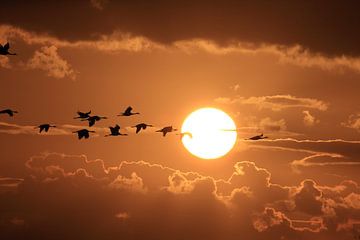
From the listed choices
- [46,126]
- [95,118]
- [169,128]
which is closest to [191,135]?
[169,128]

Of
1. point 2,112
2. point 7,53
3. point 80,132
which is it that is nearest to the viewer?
point 7,53

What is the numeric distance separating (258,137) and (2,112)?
48.9m

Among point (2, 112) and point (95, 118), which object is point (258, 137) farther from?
point (2, 112)

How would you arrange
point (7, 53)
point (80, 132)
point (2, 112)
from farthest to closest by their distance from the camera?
point (80, 132) < point (2, 112) < point (7, 53)

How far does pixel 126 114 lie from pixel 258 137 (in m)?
26.2

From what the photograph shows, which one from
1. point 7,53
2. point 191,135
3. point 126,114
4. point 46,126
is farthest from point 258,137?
point 7,53

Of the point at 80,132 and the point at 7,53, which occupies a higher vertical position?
the point at 7,53

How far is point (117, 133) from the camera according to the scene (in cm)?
13950

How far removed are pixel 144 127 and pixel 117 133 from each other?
5.36m

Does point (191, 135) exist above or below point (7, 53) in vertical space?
below

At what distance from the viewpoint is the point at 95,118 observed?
13525cm

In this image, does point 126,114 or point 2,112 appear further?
point 126,114

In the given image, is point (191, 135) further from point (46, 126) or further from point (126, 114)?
point (46, 126)

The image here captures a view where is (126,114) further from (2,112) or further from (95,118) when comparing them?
(2,112)
